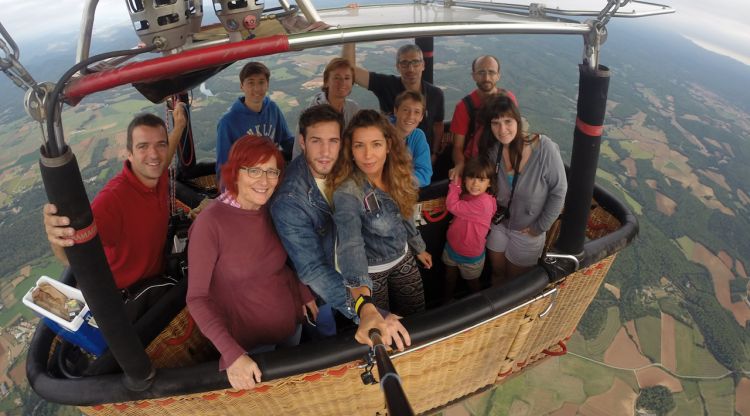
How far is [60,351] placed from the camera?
152cm

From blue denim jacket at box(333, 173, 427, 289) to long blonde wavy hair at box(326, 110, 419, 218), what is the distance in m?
0.03

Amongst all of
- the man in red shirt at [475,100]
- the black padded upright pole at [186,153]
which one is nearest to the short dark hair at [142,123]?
the black padded upright pole at [186,153]

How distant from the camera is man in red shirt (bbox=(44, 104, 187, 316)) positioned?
5.47 feet

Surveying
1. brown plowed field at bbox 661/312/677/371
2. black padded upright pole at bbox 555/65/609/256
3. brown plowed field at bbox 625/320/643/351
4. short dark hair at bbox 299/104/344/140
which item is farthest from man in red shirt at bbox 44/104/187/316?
brown plowed field at bbox 661/312/677/371

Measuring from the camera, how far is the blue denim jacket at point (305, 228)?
148 cm

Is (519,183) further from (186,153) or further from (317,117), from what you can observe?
(186,153)

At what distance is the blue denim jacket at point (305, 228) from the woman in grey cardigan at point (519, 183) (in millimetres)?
1064

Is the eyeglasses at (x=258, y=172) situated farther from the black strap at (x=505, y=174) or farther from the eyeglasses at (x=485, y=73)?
the eyeglasses at (x=485, y=73)

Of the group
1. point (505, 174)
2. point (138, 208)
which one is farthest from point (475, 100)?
point (138, 208)

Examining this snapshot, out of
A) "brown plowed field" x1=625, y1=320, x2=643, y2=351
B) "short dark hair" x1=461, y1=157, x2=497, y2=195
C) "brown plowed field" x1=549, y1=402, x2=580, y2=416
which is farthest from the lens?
"brown plowed field" x1=625, y1=320, x2=643, y2=351

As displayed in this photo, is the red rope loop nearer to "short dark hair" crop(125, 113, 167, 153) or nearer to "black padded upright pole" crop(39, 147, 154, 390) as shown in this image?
"black padded upright pole" crop(39, 147, 154, 390)

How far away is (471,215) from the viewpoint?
2232mm

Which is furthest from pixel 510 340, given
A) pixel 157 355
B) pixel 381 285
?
pixel 157 355

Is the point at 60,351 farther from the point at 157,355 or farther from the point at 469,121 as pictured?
the point at 469,121
